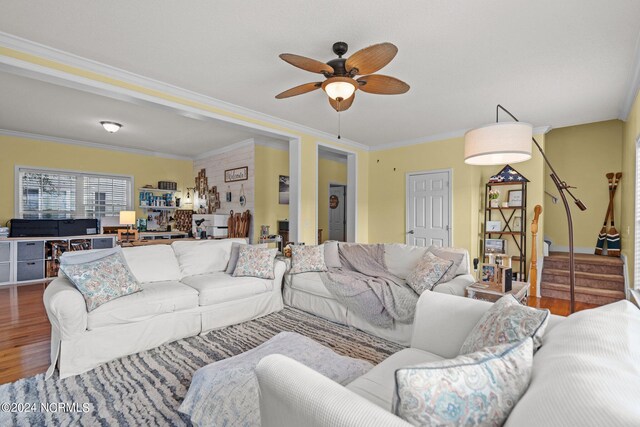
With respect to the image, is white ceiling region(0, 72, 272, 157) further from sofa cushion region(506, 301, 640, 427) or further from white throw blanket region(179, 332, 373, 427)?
sofa cushion region(506, 301, 640, 427)

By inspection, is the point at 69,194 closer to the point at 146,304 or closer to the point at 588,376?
the point at 146,304

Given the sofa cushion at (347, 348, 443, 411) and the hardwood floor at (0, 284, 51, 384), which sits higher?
the sofa cushion at (347, 348, 443, 411)

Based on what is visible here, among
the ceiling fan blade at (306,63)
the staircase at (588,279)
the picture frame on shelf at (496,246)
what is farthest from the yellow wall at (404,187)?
the ceiling fan blade at (306,63)

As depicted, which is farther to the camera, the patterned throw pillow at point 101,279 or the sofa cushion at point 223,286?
the sofa cushion at point 223,286

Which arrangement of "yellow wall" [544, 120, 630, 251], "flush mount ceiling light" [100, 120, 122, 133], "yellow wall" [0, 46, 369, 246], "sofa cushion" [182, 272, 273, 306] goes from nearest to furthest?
"yellow wall" [0, 46, 369, 246], "sofa cushion" [182, 272, 273, 306], "flush mount ceiling light" [100, 120, 122, 133], "yellow wall" [544, 120, 630, 251]

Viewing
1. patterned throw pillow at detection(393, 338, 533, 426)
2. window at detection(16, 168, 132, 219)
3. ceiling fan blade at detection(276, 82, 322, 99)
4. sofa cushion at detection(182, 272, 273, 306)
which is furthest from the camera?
window at detection(16, 168, 132, 219)

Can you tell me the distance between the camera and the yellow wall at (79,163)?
18.3ft

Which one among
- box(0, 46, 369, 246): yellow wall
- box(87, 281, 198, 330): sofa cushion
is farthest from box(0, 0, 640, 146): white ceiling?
box(87, 281, 198, 330): sofa cushion

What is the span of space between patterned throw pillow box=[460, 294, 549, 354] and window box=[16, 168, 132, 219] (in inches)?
297

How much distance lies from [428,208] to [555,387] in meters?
5.20

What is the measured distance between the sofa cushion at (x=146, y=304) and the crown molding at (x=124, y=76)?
83.9 inches

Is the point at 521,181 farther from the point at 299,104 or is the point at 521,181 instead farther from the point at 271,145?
the point at 271,145

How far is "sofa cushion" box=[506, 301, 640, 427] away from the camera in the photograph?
615 millimetres

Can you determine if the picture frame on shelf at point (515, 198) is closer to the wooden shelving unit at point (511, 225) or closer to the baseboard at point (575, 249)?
the wooden shelving unit at point (511, 225)
